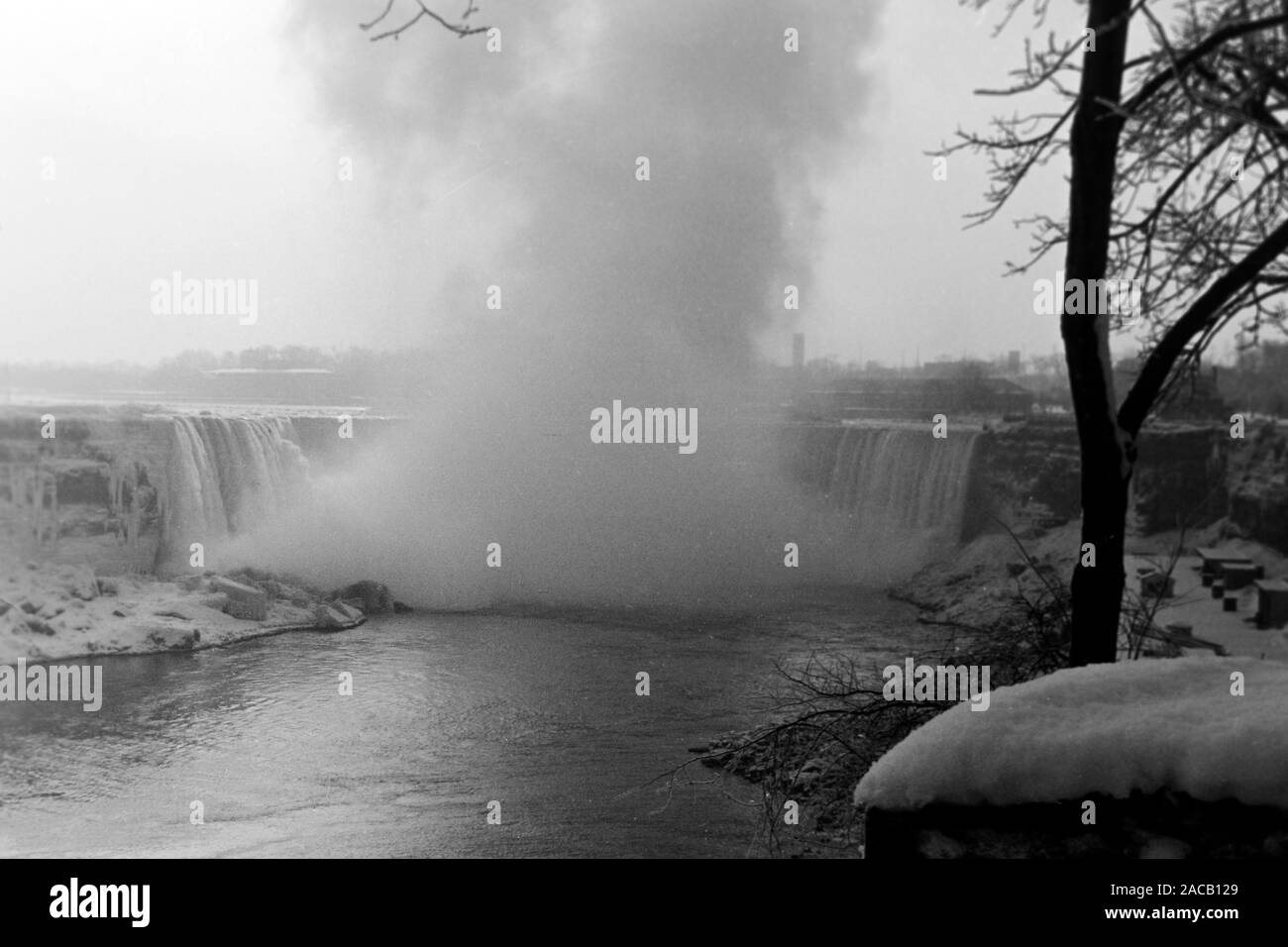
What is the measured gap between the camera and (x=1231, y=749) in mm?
A: 1222

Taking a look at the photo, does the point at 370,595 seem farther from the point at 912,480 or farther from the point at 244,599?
the point at 912,480

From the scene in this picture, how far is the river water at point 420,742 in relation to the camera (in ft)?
16.9

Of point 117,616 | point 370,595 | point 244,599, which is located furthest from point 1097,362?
point 370,595

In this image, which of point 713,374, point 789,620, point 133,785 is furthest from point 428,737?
point 713,374

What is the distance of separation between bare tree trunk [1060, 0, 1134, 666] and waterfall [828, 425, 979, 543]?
10129mm

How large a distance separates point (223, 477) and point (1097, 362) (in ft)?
40.9

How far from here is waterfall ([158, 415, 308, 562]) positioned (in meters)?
12.1

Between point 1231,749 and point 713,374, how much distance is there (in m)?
15.2

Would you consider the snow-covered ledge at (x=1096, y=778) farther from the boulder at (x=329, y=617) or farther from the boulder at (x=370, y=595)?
the boulder at (x=370, y=595)

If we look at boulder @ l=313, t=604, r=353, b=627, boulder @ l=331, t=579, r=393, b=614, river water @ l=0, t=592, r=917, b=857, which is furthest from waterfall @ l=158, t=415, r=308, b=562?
river water @ l=0, t=592, r=917, b=857

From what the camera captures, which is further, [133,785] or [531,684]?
[531,684]

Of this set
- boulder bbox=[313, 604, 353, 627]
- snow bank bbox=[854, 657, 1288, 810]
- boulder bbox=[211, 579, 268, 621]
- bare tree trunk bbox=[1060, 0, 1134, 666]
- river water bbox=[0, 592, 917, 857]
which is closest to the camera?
snow bank bbox=[854, 657, 1288, 810]

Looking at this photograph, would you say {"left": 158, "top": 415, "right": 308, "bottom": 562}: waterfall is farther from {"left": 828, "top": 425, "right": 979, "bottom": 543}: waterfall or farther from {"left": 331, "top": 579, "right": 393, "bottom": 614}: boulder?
{"left": 828, "top": 425, "right": 979, "bottom": 543}: waterfall
